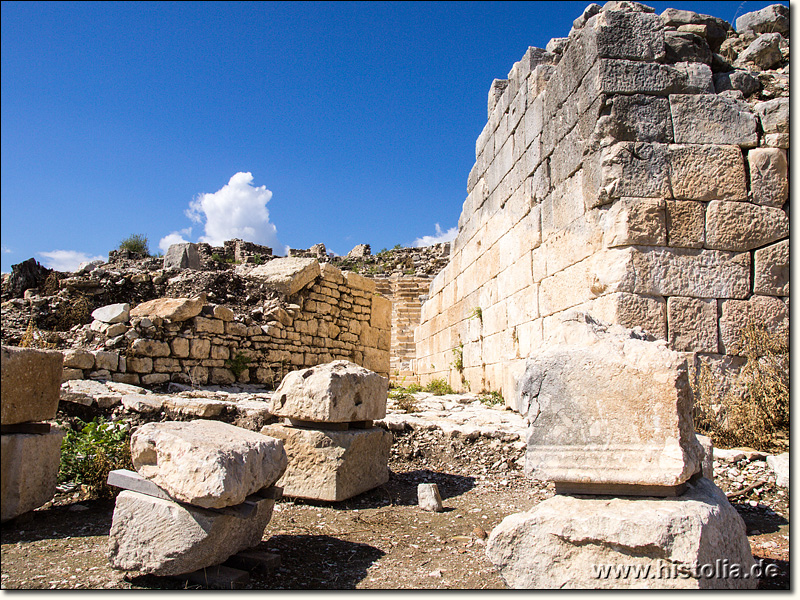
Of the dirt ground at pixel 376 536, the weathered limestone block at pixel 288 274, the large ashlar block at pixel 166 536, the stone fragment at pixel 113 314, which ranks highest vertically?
the weathered limestone block at pixel 288 274

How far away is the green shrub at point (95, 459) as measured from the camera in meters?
4.19

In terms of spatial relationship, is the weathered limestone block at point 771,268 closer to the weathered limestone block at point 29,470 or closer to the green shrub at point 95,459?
the green shrub at point 95,459

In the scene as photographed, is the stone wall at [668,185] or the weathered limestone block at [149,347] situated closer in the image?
the stone wall at [668,185]

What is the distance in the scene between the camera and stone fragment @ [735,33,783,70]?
550 centimetres

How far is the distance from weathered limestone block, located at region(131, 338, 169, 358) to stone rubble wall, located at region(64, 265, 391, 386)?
0.5 inches

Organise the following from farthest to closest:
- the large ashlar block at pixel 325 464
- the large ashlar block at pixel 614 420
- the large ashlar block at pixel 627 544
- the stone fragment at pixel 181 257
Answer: the stone fragment at pixel 181 257
the large ashlar block at pixel 325 464
the large ashlar block at pixel 614 420
the large ashlar block at pixel 627 544

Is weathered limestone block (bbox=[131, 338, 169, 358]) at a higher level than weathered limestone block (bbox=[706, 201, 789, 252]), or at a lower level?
lower

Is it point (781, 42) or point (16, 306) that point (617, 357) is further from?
point (16, 306)

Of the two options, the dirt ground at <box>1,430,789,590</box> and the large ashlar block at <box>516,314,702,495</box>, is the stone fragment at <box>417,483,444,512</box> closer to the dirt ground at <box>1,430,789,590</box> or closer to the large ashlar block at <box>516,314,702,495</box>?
the dirt ground at <box>1,430,789,590</box>

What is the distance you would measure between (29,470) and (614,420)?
3542 millimetres

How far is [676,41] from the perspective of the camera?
16.9 ft

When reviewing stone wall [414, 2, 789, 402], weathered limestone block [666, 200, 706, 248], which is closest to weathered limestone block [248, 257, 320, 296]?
stone wall [414, 2, 789, 402]

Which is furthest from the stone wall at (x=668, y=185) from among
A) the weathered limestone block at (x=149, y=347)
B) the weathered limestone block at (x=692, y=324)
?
the weathered limestone block at (x=149, y=347)

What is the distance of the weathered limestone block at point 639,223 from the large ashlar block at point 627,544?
107 inches
